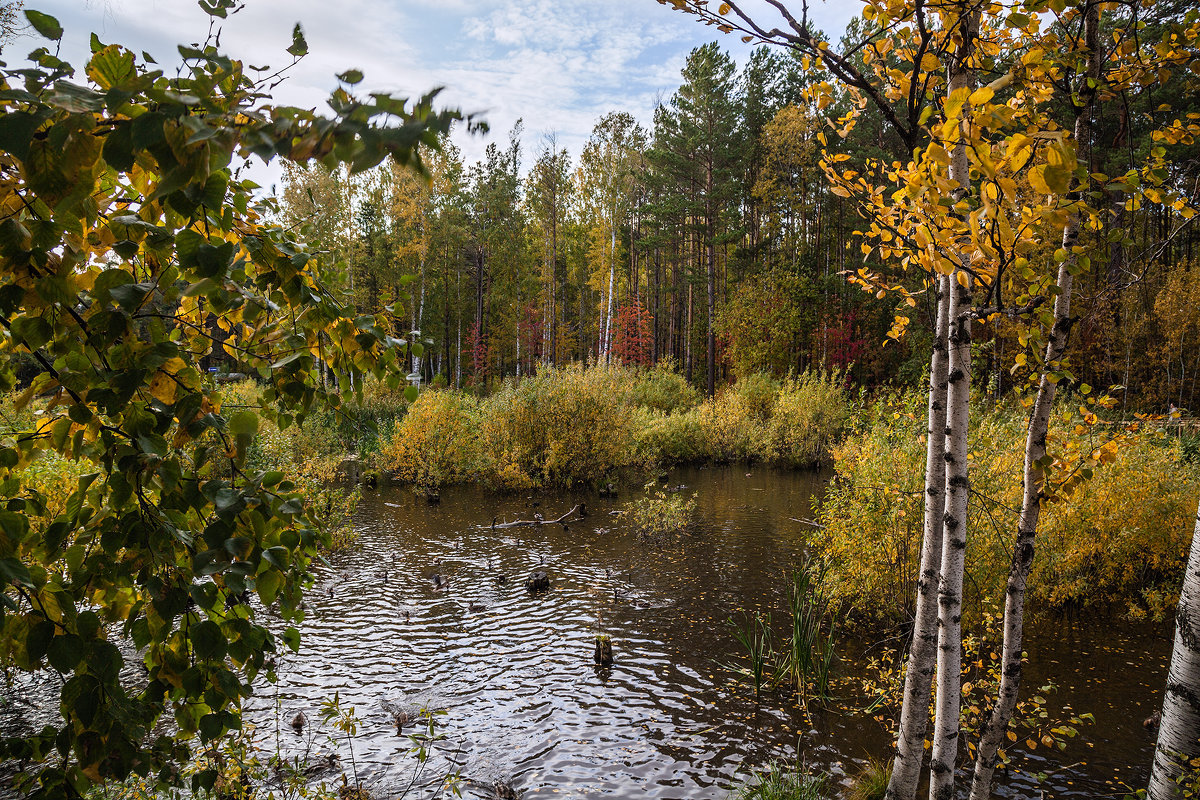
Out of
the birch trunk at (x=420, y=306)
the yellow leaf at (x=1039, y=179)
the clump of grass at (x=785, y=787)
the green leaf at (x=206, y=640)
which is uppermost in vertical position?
the birch trunk at (x=420, y=306)

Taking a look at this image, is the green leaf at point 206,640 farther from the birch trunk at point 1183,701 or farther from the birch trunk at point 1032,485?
the birch trunk at point 1032,485

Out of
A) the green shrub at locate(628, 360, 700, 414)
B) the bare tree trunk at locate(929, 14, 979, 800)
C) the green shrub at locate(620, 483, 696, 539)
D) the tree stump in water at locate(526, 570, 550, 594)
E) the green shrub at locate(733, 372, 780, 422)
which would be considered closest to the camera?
the bare tree trunk at locate(929, 14, 979, 800)

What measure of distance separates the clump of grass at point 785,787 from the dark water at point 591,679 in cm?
23

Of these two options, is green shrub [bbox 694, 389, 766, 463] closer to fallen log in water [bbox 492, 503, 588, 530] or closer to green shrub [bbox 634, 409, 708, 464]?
green shrub [bbox 634, 409, 708, 464]

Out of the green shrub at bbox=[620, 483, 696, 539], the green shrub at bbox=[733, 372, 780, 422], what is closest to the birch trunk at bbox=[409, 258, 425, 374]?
the green shrub at bbox=[733, 372, 780, 422]

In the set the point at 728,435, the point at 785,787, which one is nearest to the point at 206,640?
the point at 785,787

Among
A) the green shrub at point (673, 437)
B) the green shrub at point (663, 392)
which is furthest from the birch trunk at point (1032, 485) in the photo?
the green shrub at point (663, 392)

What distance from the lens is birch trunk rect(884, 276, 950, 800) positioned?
8.91 feet

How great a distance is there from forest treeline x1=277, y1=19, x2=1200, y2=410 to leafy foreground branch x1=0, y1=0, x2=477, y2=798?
21007mm

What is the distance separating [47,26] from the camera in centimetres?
94

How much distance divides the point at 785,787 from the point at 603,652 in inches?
89.8

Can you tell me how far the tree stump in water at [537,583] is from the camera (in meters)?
7.39

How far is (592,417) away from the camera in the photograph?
13570 mm

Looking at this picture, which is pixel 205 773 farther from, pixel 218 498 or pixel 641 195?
pixel 641 195
